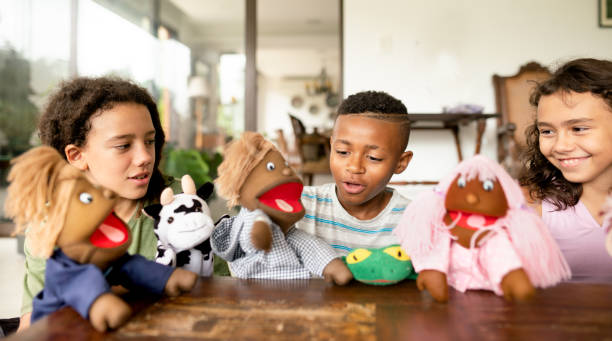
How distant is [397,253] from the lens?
76 centimetres

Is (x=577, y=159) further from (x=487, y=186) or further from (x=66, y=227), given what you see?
(x=66, y=227)

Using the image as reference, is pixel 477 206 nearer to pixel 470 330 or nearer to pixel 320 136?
pixel 470 330

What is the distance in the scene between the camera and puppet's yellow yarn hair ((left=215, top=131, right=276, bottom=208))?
29.3 inches

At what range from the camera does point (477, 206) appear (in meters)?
0.65

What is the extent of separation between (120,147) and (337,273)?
583mm

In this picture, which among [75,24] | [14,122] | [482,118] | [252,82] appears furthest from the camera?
[252,82]

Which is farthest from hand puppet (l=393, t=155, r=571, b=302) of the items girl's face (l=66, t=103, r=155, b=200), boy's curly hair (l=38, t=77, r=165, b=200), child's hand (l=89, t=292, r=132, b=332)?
boy's curly hair (l=38, t=77, r=165, b=200)

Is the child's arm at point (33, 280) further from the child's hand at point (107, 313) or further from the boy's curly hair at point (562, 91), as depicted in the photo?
the boy's curly hair at point (562, 91)

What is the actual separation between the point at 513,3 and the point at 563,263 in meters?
4.26

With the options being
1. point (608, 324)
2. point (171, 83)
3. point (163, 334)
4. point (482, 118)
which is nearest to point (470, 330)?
point (608, 324)

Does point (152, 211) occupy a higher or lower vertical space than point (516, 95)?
lower

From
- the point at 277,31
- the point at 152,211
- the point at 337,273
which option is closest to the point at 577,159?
the point at 337,273

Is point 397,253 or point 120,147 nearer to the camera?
point 397,253

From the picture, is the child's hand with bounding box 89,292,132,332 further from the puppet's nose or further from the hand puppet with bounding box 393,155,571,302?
the hand puppet with bounding box 393,155,571,302
